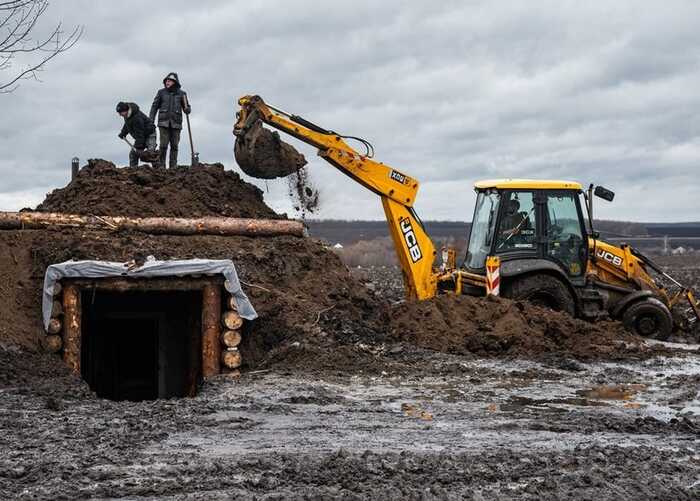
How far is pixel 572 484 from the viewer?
6.84m

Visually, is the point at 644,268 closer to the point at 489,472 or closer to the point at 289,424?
the point at 289,424

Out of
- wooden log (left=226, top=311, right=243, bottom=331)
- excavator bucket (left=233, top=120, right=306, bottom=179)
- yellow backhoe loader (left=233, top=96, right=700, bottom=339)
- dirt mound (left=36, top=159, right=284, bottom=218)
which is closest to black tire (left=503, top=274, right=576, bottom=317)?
yellow backhoe loader (left=233, top=96, right=700, bottom=339)

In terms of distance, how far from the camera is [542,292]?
52.4ft

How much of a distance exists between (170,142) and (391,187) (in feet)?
13.4

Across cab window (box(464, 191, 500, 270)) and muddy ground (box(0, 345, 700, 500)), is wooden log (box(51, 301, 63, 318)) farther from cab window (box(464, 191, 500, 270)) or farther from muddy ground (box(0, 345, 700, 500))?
cab window (box(464, 191, 500, 270))

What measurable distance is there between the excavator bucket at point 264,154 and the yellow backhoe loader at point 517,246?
4cm

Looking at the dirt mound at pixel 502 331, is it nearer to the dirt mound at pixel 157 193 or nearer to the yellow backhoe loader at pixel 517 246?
the yellow backhoe loader at pixel 517 246

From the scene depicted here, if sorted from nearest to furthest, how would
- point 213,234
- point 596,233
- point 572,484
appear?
1. point 572,484
2. point 213,234
3. point 596,233

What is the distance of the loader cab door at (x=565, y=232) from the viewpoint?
16.2 metres

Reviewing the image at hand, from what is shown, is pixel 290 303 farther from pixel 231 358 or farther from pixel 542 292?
pixel 542 292

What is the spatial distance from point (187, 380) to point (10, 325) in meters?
3.39

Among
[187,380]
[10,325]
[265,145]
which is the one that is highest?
[265,145]

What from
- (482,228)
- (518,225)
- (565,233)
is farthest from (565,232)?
(482,228)

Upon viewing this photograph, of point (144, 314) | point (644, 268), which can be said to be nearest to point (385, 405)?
point (144, 314)
